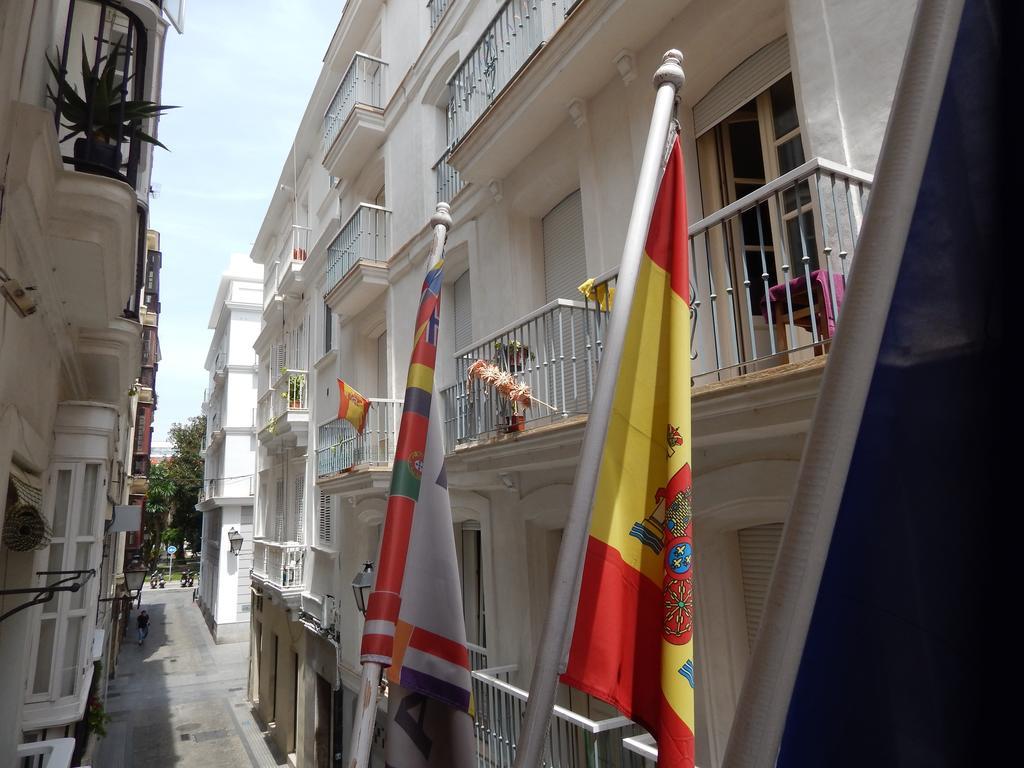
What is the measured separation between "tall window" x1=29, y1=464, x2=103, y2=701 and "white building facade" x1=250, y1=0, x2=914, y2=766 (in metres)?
3.63

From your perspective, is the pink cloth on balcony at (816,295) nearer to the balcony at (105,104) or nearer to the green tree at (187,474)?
the balcony at (105,104)

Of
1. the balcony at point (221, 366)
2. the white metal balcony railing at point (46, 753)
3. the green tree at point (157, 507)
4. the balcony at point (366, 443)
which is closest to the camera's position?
the white metal balcony railing at point (46, 753)

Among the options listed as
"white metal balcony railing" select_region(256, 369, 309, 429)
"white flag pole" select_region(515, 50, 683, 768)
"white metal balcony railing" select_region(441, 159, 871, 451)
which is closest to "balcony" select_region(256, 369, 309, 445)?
"white metal balcony railing" select_region(256, 369, 309, 429)

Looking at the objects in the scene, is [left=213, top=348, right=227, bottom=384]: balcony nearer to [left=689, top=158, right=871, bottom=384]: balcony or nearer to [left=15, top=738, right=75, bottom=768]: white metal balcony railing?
[left=15, top=738, right=75, bottom=768]: white metal balcony railing

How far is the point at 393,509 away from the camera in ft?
10.2

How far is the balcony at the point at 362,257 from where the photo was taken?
11680 mm

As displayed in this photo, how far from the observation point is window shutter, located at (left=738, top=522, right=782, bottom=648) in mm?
4934

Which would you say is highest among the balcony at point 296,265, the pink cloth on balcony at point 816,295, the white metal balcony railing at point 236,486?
the balcony at point 296,265

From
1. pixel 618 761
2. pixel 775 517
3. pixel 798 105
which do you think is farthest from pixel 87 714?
pixel 798 105

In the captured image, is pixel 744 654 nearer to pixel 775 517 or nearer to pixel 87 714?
pixel 775 517

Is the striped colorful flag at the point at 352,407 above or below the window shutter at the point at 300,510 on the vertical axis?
above

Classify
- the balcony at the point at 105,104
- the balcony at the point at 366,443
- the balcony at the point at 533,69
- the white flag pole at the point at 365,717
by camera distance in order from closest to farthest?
1. the white flag pole at the point at 365,717
2. the balcony at the point at 105,104
3. the balcony at the point at 533,69
4. the balcony at the point at 366,443

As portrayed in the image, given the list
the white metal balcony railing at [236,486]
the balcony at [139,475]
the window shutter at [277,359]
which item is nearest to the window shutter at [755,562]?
the window shutter at [277,359]

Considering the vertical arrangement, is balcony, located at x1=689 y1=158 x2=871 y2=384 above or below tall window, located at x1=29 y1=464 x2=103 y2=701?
above
